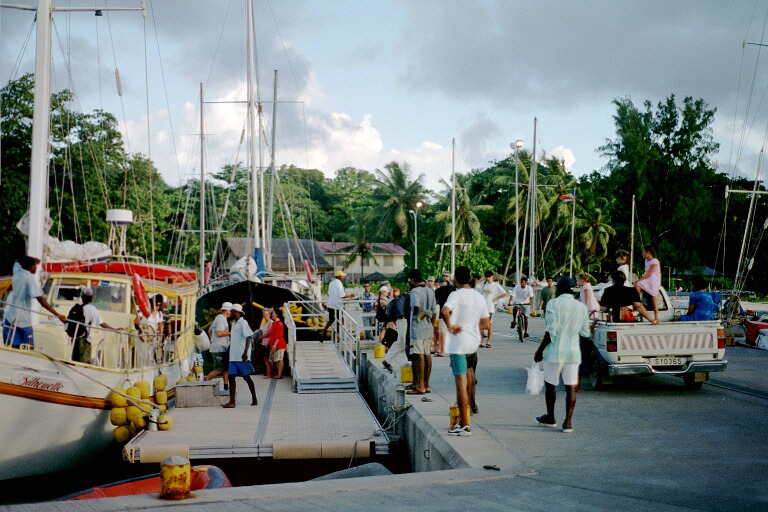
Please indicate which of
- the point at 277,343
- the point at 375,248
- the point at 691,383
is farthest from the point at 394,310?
the point at 375,248

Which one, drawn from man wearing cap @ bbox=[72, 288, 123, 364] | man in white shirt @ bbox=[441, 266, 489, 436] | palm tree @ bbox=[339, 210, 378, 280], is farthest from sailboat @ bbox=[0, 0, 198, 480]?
palm tree @ bbox=[339, 210, 378, 280]

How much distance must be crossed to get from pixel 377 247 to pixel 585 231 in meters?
24.5

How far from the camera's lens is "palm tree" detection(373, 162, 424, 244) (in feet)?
252

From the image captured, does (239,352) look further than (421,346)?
Yes

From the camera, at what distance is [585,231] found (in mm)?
69938

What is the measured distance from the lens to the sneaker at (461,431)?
8.79 meters

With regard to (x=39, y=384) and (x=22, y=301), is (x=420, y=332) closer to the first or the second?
(x=39, y=384)

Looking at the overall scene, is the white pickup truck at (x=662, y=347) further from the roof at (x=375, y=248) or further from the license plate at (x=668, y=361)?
the roof at (x=375, y=248)

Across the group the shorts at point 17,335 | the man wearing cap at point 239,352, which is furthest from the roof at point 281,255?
→ the shorts at point 17,335

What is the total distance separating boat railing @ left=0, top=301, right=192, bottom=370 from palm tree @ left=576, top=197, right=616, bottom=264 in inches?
2285

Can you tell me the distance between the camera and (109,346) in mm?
13281

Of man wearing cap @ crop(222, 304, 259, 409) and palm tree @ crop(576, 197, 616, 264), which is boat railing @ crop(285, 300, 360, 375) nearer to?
man wearing cap @ crop(222, 304, 259, 409)

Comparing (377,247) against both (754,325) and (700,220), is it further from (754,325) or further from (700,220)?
(754,325)

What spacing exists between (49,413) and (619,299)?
8671 mm
